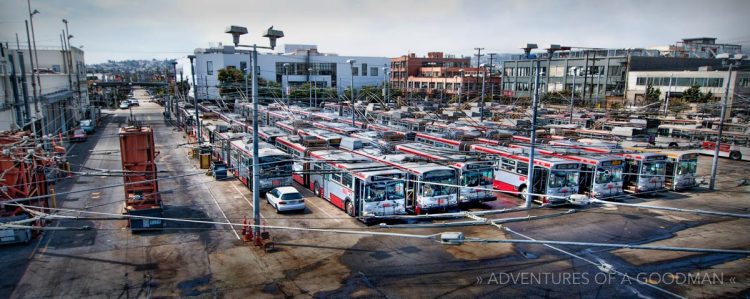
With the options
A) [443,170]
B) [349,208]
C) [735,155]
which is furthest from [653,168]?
[735,155]

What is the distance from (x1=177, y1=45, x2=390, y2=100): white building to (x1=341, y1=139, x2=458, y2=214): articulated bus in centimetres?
6458

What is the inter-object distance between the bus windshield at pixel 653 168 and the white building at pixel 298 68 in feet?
207

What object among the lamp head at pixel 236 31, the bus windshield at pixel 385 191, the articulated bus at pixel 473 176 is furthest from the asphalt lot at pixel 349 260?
the lamp head at pixel 236 31

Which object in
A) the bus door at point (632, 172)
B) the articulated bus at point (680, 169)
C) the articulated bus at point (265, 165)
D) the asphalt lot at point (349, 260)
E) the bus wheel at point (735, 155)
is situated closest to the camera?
the asphalt lot at point (349, 260)

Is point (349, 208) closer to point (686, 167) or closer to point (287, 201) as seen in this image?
point (287, 201)

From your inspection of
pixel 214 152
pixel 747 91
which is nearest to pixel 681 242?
pixel 214 152

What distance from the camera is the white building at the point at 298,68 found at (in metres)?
84.9

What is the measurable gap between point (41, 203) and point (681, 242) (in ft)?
86.2

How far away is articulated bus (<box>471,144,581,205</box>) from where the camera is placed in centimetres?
2341

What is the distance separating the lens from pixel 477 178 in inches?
915

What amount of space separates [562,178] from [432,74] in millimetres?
71517

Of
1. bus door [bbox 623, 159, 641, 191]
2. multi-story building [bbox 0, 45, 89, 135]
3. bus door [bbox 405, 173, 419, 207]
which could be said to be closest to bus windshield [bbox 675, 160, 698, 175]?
bus door [bbox 623, 159, 641, 191]

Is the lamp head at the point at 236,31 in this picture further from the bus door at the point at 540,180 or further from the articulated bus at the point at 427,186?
the bus door at the point at 540,180

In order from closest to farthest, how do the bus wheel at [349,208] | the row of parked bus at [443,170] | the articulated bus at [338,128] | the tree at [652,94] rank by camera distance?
the row of parked bus at [443,170]
the bus wheel at [349,208]
the articulated bus at [338,128]
the tree at [652,94]
